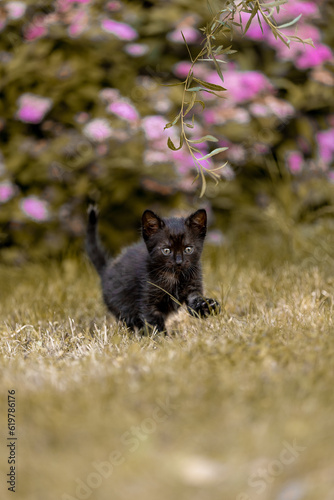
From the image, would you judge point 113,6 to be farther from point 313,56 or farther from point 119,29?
point 313,56

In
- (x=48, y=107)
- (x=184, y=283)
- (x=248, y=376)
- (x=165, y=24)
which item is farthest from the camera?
(x=165, y=24)

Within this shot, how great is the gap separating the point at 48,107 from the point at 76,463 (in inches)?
138

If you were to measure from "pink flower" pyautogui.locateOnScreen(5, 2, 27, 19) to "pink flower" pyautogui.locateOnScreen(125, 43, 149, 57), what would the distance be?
2.82 feet

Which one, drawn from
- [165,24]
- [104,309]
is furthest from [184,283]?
[165,24]

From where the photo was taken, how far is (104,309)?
365 centimetres

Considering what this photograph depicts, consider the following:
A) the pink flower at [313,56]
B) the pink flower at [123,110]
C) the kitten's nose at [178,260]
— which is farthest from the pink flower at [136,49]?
the kitten's nose at [178,260]

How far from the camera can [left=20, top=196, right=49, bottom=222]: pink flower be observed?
4.59 metres

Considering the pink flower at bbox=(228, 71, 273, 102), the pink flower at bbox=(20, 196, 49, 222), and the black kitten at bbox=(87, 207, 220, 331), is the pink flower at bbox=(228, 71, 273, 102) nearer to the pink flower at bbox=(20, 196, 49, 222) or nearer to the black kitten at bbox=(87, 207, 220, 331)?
the pink flower at bbox=(20, 196, 49, 222)

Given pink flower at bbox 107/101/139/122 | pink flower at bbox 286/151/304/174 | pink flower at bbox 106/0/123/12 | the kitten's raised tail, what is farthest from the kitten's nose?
pink flower at bbox 106/0/123/12

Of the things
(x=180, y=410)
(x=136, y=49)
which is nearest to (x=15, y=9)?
(x=136, y=49)

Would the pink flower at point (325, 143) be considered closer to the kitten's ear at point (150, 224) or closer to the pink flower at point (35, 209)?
the pink flower at point (35, 209)

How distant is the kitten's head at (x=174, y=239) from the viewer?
2.96m

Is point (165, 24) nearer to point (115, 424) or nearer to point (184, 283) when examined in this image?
point (184, 283)

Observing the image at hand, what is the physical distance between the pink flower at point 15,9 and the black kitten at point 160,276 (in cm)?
239
